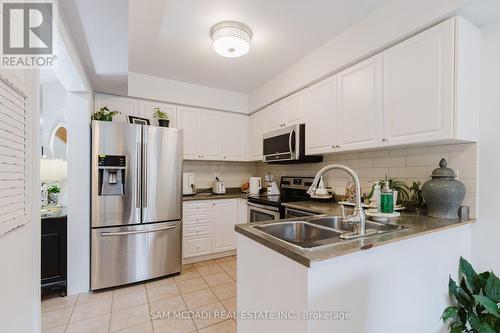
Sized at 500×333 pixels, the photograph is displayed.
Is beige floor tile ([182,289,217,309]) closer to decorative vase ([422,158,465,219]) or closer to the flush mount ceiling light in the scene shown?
decorative vase ([422,158,465,219])

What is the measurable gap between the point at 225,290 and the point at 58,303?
1574 millimetres

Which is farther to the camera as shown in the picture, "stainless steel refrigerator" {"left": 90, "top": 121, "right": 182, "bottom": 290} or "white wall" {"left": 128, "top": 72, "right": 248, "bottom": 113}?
"white wall" {"left": 128, "top": 72, "right": 248, "bottom": 113}

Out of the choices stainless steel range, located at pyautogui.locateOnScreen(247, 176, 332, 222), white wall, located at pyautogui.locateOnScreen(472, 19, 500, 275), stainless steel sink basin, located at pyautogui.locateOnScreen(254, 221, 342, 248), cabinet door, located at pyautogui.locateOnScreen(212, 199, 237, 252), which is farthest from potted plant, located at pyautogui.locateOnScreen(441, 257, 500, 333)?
cabinet door, located at pyautogui.locateOnScreen(212, 199, 237, 252)

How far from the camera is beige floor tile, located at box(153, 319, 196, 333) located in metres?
1.77

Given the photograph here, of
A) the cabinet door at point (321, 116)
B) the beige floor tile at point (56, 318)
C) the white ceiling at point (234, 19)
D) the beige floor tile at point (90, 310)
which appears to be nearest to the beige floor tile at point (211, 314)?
the beige floor tile at point (90, 310)

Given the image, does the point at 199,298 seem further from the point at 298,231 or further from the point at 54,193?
the point at 54,193

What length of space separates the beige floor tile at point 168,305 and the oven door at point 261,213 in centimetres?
121

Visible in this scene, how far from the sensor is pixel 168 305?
2.11 meters

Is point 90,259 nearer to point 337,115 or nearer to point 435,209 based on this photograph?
point 337,115

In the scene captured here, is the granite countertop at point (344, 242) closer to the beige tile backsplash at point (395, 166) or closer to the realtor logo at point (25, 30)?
the beige tile backsplash at point (395, 166)

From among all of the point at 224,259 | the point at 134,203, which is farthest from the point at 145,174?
the point at 224,259

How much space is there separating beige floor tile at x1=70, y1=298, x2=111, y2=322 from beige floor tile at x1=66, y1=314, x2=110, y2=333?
0.06 metres

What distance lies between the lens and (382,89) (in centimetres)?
184

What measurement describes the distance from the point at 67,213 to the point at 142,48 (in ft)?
6.09
